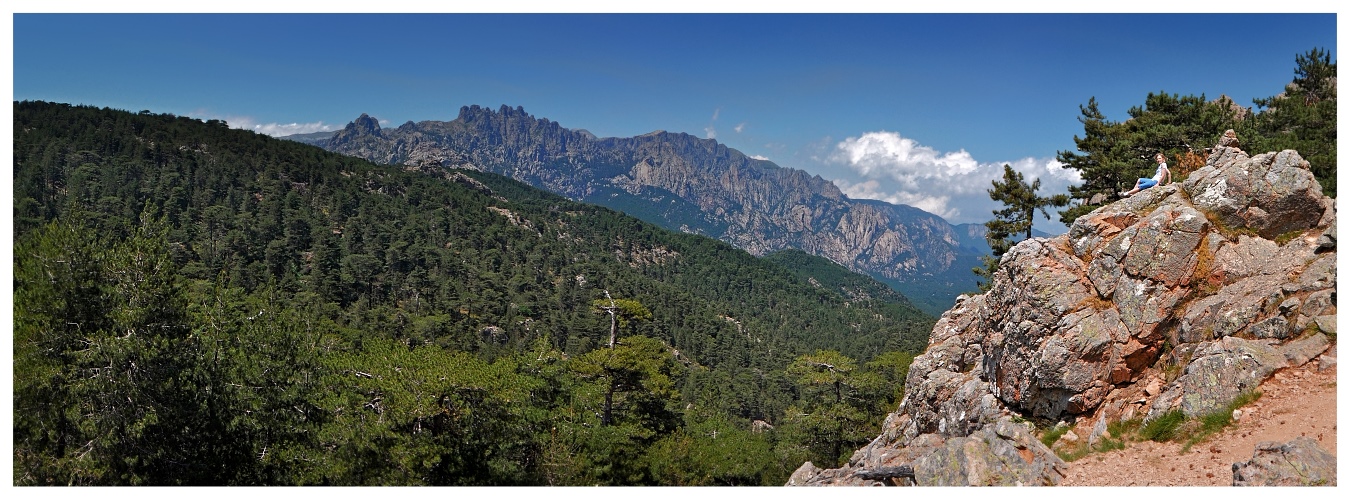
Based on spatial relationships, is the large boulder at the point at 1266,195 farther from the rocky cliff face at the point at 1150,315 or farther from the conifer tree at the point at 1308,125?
the conifer tree at the point at 1308,125

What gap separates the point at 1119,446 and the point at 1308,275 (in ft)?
20.3

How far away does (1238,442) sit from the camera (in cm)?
1146

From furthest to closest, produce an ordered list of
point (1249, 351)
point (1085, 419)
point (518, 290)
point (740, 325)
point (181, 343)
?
point (740, 325) → point (518, 290) → point (181, 343) → point (1085, 419) → point (1249, 351)

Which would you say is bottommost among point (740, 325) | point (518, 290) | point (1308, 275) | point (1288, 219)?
point (740, 325)

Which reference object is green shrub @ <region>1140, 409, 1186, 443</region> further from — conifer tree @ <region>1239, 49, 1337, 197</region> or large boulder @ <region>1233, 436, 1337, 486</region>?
conifer tree @ <region>1239, 49, 1337, 197</region>

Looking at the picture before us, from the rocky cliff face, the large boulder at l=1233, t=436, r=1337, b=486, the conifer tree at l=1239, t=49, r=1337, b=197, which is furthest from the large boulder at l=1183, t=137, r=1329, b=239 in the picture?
the large boulder at l=1233, t=436, r=1337, b=486

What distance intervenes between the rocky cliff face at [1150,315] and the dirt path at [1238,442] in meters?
0.46

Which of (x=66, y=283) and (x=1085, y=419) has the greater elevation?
(x=66, y=283)

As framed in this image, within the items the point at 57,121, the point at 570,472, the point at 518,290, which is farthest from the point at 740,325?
the point at 57,121

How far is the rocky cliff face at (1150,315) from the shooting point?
1284 centimetres

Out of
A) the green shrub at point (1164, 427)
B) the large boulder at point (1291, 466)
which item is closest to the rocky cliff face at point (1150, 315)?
the green shrub at point (1164, 427)

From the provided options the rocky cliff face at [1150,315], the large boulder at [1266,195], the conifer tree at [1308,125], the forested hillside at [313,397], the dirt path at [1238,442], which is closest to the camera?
the dirt path at [1238,442]

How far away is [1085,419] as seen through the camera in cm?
1495

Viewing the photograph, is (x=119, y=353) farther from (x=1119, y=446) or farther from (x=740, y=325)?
(x=740, y=325)
